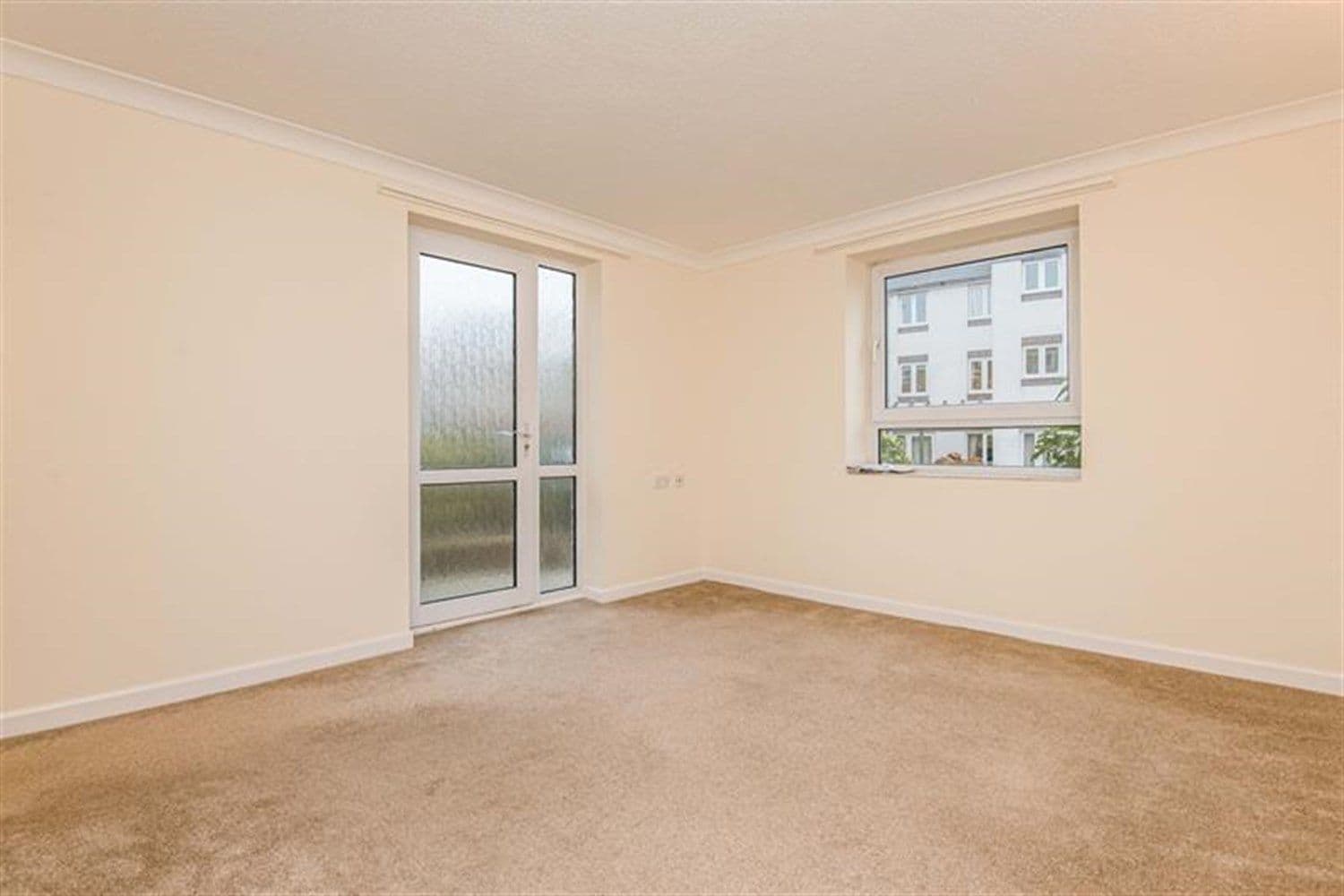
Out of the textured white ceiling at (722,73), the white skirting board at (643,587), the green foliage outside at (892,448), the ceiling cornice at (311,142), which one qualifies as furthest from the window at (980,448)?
the ceiling cornice at (311,142)

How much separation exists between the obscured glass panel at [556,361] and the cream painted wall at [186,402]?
1034mm

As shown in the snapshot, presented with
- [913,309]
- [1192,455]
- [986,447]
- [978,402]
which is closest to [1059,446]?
[986,447]

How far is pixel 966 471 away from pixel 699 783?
261 cm

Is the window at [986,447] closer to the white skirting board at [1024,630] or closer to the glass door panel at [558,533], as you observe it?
the white skirting board at [1024,630]

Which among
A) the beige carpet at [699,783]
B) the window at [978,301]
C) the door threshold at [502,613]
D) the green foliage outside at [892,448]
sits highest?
the window at [978,301]

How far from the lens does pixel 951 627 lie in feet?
12.4

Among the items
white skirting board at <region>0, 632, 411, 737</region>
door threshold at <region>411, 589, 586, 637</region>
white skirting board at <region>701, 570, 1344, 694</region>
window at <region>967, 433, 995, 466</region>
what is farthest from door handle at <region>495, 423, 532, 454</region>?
window at <region>967, 433, 995, 466</region>

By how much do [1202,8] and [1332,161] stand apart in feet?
3.83

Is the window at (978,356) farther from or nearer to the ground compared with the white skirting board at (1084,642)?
farther from the ground

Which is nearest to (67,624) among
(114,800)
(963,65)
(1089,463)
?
(114,800)

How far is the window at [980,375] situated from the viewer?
388 centimetres

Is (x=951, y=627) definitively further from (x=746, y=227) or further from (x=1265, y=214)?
(x=746, y=227)

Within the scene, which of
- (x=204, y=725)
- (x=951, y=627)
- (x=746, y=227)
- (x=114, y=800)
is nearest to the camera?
(x=114, y=800)

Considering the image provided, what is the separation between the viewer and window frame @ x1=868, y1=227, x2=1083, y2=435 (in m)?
3.56
